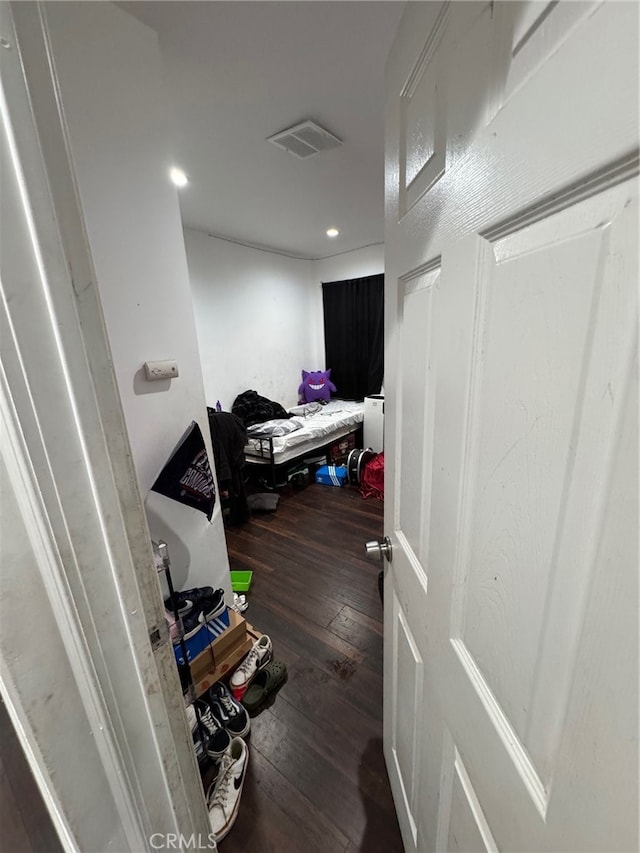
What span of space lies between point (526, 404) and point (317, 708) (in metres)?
1.71

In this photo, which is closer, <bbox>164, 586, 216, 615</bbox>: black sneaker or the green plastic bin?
<bbox>164, 586, 216, 615</bbox>: black sneaker

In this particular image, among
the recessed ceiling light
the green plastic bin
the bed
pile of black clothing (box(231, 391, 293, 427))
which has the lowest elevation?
the green plastic bin

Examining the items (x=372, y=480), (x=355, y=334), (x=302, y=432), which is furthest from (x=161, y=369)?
(x=355, y=334)

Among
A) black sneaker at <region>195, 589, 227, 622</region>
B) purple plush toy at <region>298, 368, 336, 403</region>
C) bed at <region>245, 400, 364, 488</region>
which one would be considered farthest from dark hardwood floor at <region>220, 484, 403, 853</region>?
purple plush toy at <region>298, 368, 336, 403</region>

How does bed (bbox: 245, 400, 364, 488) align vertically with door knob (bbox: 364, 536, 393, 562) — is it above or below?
below

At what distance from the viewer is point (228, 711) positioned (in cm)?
141

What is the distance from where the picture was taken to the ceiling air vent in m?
1.83

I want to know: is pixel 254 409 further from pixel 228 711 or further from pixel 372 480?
pixel 228 711

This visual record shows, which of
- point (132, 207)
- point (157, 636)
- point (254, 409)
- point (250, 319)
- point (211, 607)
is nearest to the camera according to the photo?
point (157, 636)

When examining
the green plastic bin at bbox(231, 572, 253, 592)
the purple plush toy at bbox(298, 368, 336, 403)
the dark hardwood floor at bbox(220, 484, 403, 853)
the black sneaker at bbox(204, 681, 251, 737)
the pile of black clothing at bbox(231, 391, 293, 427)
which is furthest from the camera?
the purple plush toy at bbox(298, 368, 336, 403)

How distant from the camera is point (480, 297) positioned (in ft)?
1.51

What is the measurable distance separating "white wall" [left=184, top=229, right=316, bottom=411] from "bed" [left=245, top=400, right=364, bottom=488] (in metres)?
0.69

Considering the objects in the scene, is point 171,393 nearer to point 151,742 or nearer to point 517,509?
point 151,742

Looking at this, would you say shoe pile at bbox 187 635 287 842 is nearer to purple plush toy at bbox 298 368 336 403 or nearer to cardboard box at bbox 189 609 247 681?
cardboard box at bbox 189 609 247 681
